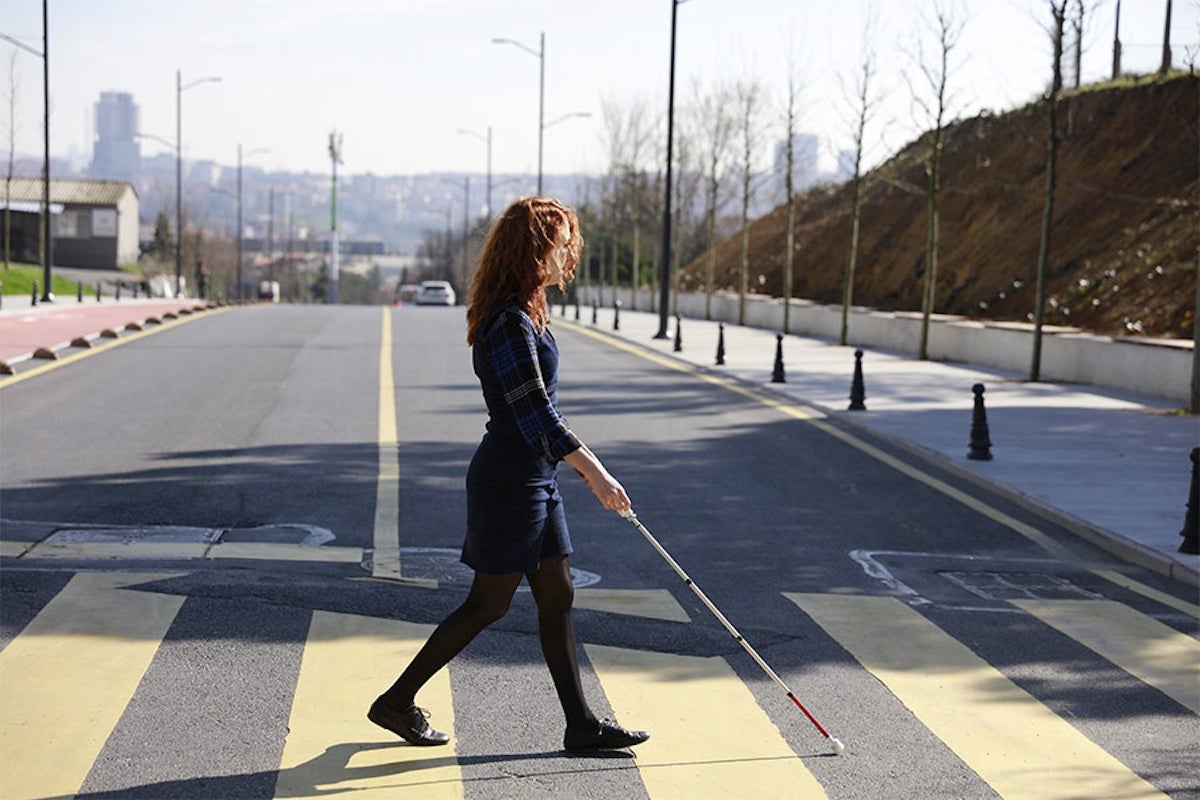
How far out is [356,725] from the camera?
19.5 feet

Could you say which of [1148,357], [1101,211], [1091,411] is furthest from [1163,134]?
[1091,411]

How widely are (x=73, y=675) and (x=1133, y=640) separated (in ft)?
16.8

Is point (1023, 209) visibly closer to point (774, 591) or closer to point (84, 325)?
Result: point (84, 325)

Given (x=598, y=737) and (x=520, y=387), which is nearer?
(x=520, y=387)

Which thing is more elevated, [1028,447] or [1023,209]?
[1023,209]

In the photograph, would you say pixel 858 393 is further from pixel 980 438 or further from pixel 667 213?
pixel 667 213

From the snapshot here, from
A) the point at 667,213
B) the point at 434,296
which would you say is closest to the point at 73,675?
the point at 667,213

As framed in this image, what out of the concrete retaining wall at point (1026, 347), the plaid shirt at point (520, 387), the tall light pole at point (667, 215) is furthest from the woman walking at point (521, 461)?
the tall light pole at point (667, 215)

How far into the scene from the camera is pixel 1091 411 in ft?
62.3

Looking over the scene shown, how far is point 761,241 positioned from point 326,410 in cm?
4984

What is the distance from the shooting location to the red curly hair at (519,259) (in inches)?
211

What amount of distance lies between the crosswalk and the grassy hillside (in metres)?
20.0

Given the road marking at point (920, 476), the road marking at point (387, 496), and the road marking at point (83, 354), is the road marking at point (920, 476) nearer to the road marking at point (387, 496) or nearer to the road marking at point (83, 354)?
the road marking at point (387, 496)

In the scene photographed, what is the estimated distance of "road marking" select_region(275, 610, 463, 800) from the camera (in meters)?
5.26
